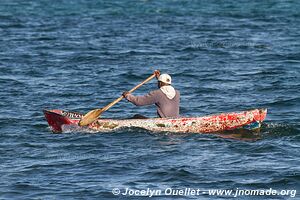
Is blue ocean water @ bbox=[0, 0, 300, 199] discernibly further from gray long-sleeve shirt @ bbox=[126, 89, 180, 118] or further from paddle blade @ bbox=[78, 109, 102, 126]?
gray long-sleeve shirt @ bbox=[126, 89, 180, 118]

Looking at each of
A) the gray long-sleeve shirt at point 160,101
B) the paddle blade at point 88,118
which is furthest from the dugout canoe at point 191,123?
the gray long-sleeve shirt at point 160,101

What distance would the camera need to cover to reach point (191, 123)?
20.4 m

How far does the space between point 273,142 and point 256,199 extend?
4481mm

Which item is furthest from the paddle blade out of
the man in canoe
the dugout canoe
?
the man in canoe

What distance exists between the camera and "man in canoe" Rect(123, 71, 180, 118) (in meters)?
20.1

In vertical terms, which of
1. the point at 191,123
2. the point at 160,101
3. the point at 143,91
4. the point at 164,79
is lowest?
the point at 143,91

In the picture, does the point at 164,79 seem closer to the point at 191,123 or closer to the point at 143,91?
the point at 191,123

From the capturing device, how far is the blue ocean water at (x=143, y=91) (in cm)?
1678

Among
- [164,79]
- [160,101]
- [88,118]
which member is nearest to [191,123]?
[160,101]

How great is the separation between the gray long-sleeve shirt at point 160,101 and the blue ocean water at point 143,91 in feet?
1.82

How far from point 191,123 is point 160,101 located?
87 cm

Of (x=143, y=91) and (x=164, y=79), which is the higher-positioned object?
(x=164, y=79)

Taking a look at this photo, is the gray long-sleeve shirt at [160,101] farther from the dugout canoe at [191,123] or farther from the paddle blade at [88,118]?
the paddle blade at [88,118]

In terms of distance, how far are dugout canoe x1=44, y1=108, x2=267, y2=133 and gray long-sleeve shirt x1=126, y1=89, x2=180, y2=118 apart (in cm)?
28
